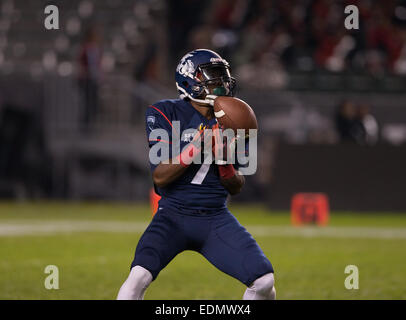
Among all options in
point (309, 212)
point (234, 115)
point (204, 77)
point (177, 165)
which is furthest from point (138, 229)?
point (234, 115)

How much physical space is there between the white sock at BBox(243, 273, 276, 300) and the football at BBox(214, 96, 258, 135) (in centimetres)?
91

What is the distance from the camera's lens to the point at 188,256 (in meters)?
10.1

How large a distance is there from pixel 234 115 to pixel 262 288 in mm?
1070

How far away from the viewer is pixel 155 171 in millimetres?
4891

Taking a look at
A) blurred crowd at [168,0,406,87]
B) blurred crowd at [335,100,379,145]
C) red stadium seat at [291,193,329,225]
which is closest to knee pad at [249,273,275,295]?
red stadium seat at [291,193,329,225]

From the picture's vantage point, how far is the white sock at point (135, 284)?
456 centimetres

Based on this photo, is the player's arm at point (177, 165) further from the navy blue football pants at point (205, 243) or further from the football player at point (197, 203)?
the navy blue football pants at point (205, 243)

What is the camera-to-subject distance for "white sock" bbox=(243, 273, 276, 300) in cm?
473

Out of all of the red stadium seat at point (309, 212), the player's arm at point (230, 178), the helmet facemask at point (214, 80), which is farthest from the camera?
the red stadium seat at point (309, 212)

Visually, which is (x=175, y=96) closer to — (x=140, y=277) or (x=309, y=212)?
(x=309, y=212)

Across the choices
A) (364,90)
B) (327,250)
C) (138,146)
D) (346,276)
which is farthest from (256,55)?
(346,276)

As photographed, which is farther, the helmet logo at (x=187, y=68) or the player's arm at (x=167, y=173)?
the helmet logo at (x=187, y=68)

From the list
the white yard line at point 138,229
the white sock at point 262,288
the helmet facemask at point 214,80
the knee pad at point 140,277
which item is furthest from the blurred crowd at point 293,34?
the knee pad at point 140,277

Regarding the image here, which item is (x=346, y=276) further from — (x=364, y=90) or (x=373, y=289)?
(x=364, y=90)
